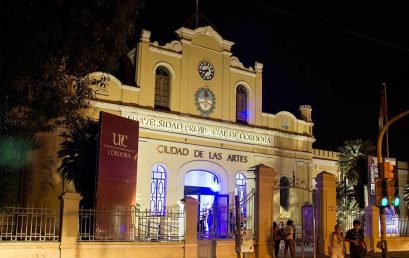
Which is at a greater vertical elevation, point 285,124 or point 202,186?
point 285,124

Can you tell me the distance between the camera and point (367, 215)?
23.6 meters

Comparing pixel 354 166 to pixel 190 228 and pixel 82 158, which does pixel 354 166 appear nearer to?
pixel 82 158

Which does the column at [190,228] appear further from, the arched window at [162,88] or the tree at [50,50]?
the arched window at [162,88]

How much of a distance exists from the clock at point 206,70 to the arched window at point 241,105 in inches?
83.1

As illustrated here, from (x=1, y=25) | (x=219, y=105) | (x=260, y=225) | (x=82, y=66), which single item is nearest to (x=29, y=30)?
(x=1, y=25)

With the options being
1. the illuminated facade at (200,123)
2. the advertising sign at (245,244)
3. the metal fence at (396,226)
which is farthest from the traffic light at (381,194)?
the metal fence at (396,226)

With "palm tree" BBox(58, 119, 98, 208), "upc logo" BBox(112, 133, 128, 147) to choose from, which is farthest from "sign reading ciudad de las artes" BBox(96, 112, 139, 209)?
"palm tree" BBox(58, 119, 98, 208)

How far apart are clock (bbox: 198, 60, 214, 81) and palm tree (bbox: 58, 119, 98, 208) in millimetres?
7640

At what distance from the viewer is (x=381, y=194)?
15438 millimetres

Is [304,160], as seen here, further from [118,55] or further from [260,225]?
[118,55]

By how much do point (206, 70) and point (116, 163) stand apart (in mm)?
9757

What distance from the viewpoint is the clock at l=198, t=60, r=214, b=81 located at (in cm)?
2794

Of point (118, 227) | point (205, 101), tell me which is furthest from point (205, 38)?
point (118, 227)

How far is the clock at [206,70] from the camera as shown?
2794cm
